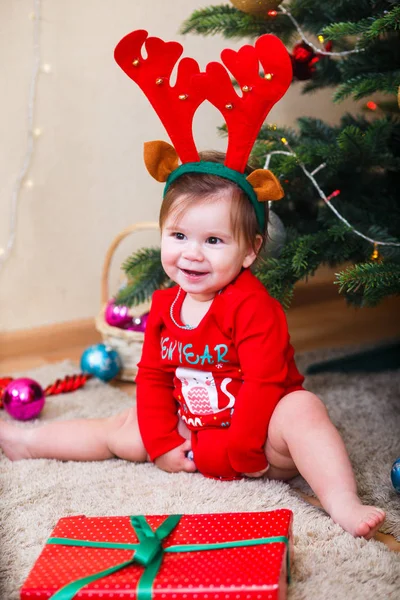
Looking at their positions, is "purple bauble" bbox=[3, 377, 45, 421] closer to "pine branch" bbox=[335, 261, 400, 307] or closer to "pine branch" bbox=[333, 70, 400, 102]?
"pine branch" bbox=[335, 261, 400, 307]

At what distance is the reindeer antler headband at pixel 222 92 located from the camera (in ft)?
3.60

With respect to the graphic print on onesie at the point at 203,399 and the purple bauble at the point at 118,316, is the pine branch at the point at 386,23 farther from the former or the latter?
the purple bauble at the point at 118,316

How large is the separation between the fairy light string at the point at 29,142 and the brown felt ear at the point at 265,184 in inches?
39.6

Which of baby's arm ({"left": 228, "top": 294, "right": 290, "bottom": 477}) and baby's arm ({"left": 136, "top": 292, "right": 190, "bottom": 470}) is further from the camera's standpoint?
baby's arm ({"left": 136, "top": 292, "right": 190, "bottom": 470})

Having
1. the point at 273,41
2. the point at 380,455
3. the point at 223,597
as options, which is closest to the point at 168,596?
the point at 223,597

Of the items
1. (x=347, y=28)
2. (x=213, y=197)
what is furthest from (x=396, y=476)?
(x=347, y=28)

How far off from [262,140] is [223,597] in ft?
3.18

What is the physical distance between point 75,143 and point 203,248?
1000mm

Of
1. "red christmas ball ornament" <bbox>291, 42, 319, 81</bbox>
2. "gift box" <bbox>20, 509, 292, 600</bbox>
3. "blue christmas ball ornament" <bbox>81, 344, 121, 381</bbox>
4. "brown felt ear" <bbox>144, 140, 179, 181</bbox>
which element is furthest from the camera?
"blue christmas ball ornament" <bbox>81, 344, 121, 381</bbox>

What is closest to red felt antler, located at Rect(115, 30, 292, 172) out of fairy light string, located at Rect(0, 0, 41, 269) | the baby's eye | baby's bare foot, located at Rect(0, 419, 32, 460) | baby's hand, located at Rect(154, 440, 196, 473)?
the baby's eye

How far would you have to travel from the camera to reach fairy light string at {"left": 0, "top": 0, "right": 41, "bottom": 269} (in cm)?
190

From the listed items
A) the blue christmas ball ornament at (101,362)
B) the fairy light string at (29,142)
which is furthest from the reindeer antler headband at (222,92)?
the fairy light string at (29,142)

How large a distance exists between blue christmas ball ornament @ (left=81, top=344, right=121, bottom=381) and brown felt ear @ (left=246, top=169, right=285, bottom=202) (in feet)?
2.46

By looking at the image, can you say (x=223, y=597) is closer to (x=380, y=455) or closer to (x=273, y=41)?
(x=380, y=455)
